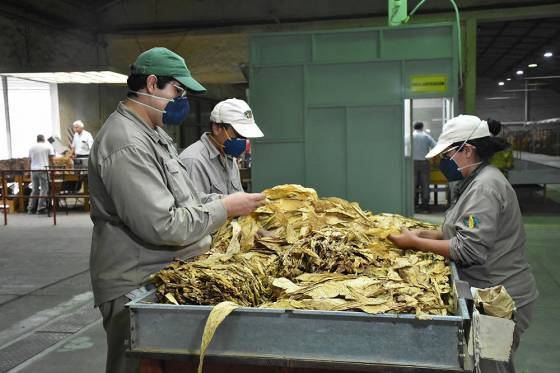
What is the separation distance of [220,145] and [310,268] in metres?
1.86

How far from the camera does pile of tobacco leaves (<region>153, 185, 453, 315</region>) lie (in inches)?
72.8

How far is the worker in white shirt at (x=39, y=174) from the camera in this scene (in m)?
12.2

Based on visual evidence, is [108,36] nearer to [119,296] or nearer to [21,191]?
[21,191]

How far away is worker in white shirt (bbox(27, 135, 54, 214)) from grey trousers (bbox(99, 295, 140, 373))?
36.5 ft

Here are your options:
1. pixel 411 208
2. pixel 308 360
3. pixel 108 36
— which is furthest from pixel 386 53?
pixel 108 36

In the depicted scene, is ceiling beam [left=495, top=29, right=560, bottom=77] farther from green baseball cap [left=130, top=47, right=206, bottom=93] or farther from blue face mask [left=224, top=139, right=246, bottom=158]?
green baseball cap [left=130, top=47, right=206, bottom=93]

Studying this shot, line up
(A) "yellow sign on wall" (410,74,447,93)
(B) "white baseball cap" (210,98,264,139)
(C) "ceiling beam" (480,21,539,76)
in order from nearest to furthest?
(B) "white baseball cap" (210,98,264,139) → (A) "yellow sign on wall" (410,74,447,93) → (C) "ceiling beam" (480,21,539,76)

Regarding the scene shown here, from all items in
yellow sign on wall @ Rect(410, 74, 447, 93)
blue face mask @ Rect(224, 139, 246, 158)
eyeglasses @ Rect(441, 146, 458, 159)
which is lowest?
eyeglasses @ Rect(441, 146, 458, 159)

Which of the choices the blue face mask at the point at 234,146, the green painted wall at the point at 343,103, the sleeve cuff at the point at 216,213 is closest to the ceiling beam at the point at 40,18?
the green painted wall at the point at 343,103

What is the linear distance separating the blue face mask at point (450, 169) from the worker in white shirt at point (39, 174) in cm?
1142

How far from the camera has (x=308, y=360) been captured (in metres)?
1.67

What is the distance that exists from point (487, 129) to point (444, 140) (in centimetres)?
25

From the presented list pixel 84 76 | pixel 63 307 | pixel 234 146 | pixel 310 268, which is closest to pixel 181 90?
pixel 310 268

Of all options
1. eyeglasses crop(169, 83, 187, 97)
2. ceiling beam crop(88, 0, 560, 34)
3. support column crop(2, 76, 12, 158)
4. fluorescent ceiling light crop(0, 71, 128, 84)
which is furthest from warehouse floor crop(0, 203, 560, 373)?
support column crop(2, 76, 12, 158)
